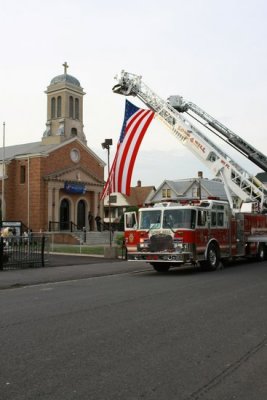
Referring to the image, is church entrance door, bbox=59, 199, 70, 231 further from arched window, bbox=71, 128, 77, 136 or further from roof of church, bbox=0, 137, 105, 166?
arched window, bbox=71, 128, 77, 136

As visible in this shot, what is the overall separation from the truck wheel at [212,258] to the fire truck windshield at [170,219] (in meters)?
1.77

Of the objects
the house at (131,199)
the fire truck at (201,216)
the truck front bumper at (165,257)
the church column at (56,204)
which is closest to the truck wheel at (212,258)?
the fire truck at (201,216)

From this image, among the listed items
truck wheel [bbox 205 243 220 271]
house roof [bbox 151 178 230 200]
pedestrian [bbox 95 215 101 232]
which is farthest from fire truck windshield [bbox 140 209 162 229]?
house roof [bbox 151 178 230 200]

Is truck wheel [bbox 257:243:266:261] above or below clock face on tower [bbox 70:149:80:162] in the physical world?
below

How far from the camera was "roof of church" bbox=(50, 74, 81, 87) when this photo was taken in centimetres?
4962

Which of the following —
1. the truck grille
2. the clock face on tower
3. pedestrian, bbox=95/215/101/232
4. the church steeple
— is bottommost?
the truck grille

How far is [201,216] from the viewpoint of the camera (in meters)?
17.8

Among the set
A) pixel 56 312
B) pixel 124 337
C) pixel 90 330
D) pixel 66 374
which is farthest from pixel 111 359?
pixel 56 312

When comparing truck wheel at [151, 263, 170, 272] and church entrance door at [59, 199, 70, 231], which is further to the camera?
church entrance door at [59, 199, 70, 231]

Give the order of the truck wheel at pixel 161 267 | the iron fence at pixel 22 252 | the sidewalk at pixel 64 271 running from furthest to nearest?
the truck wheel at pixel 161 267 < the iron fence at pixel 22 252 < the sidewalk at pixel 64 271

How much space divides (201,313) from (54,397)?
492 cm

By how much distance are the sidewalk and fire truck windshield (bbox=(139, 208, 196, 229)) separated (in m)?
2.30

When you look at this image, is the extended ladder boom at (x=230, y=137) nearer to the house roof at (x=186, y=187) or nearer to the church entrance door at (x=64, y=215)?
the church entrance door at (x=64, y=215)

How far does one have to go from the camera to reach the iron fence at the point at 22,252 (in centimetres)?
1802
